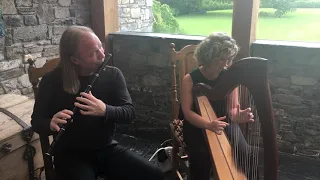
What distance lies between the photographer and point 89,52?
1530 mm

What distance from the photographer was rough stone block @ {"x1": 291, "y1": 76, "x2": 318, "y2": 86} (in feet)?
7.43

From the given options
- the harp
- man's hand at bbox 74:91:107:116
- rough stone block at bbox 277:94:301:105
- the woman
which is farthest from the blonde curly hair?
rough stone block at bbox 277:94:301:105

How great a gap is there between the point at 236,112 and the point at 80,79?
2.79ft

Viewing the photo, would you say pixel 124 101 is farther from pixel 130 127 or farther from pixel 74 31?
pixel 130 127

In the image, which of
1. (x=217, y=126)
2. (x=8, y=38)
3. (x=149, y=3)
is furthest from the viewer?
(x=149, y=3)

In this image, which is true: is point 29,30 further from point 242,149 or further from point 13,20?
point 242,149

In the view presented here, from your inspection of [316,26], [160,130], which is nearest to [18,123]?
[160,130]

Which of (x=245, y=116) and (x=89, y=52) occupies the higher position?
(x=89, y=52)

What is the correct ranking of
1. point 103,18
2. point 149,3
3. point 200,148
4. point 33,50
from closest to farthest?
point 200,148
point 33,50
point 103,18
point 149,3

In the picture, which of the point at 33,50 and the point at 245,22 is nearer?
the point at 245,22

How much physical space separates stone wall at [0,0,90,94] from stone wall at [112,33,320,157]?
59 cm

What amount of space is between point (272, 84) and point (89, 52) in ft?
5.06

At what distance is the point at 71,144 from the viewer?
1.60m

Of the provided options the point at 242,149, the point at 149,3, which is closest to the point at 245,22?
the point at 242,149
